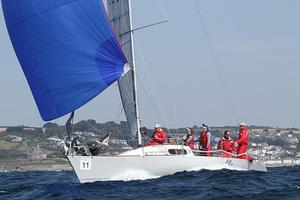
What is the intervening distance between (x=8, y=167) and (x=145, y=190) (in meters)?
35.9

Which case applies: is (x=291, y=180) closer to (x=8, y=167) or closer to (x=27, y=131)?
(x=8, y=167)

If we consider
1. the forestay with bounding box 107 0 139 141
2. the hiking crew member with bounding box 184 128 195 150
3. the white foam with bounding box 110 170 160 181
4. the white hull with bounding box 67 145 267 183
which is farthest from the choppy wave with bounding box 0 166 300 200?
the forestay with bounding box 107 0 139 141

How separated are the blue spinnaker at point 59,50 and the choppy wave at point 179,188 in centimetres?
231

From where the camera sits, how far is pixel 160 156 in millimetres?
20016

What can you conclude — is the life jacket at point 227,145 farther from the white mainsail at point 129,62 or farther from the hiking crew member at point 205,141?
the white mainsail at point 129,62

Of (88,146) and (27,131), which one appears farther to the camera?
(27,131)

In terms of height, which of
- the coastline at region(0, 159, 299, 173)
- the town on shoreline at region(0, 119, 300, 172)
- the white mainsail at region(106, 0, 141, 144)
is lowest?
the coastline at region(0, 159, 299, 173)

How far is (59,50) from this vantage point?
771 inches

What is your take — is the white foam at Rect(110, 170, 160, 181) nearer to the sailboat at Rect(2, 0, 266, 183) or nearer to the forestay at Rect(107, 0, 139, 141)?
the sailboat at Rect(2, 0, 266, 183)

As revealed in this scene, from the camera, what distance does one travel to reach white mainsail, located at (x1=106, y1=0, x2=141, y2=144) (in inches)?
839

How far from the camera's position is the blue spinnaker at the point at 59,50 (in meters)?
19.6

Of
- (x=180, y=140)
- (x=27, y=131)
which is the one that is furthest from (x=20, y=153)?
(x=180, y=140)

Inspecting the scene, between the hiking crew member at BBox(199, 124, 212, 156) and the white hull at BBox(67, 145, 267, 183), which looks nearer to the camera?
the white hull at BBox(67, 145, 267, 183)

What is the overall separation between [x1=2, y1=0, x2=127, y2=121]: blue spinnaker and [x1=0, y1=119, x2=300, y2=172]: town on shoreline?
3.49 feet
